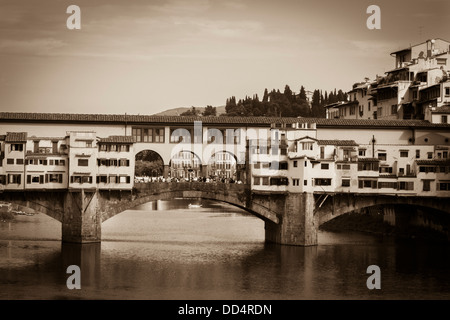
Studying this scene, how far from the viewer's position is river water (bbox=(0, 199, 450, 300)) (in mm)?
46125

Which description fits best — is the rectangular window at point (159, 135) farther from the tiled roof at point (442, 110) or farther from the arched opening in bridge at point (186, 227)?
the tiled roof at point (442, 110)

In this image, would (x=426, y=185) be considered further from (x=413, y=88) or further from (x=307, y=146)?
(x=413, y=88)

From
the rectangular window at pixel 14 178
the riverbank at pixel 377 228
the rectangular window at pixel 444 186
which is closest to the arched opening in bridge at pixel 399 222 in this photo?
the riverbank at pixel 377 228

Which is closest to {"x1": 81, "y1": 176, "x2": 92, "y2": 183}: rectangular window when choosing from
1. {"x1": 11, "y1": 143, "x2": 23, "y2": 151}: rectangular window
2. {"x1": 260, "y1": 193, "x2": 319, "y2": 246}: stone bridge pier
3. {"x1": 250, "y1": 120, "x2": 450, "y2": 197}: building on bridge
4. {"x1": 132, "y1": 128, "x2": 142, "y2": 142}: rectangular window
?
{"x1": 11, "y1": 143, "x2": 23, "y2": 151}: rectangular window

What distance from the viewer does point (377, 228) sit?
74.6 meters

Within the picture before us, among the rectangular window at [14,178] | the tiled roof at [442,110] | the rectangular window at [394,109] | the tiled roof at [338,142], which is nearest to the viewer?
the rectangular window at [14,178]

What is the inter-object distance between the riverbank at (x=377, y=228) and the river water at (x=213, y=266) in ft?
6.16

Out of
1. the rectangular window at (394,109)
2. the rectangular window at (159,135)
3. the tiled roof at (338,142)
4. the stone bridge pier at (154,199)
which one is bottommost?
the stone bridge pier at (154,199)

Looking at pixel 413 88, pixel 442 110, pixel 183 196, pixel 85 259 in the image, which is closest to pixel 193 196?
pixel 183 196

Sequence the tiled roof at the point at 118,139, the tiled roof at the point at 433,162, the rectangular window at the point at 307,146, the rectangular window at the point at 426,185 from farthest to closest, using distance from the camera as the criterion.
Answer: the tiled roof at the point at 433,162 → the rectangular window at the point at 426,185 → the rectangular window at the point at 307,146 → the tiled roof at the point at 118,139

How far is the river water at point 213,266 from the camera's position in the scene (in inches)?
1816
